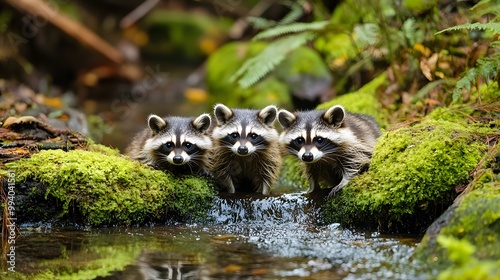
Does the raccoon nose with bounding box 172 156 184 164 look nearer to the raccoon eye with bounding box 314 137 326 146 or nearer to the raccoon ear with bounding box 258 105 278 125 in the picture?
the raccoon ear with bounding box 258 105 278 125

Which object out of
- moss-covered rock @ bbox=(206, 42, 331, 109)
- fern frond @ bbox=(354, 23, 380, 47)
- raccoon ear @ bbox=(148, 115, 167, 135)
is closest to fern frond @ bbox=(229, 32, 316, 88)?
fern frond @ bbox=(354, 23, 380, 47)

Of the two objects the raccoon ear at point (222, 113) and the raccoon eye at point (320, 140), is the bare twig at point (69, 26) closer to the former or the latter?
the raccoon ear at point (222, 113)

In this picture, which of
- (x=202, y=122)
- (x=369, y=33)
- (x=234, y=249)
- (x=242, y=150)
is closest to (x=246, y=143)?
(x=242, y=150)

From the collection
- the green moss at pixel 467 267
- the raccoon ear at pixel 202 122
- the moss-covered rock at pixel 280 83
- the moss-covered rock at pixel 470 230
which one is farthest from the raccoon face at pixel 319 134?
the moss-covered rock at pixel 280 83

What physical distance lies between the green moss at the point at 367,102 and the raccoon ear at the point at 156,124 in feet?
9.10

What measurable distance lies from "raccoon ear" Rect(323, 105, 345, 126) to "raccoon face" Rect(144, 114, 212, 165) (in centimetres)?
147

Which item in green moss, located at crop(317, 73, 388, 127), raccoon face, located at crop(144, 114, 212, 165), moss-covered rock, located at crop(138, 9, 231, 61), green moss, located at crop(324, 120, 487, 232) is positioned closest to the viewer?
green moss, located at crop(324, 120, 487, 232)

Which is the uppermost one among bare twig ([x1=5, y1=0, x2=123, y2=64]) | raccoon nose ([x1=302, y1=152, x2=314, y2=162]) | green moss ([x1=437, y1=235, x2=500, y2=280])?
bare twig ([x1=5, y1=0, x2=123, y2=64])

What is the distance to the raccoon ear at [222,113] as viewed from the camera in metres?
8.27

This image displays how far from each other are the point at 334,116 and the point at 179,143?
1.83 metres

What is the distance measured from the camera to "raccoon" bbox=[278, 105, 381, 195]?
7715 mm

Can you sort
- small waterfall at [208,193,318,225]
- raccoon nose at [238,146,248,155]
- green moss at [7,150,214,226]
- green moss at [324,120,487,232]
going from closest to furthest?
green moss at [324,120,487,232]
green moss at [7,150,214,226]
small waterfall at [208,193,318,225]
raccoon nose at [238,146,248,155]

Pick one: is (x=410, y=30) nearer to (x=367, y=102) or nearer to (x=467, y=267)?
(x=367, y=102)

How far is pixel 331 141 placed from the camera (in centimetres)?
775
